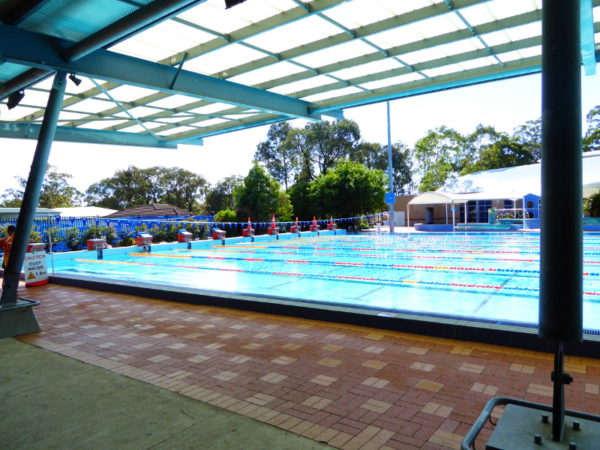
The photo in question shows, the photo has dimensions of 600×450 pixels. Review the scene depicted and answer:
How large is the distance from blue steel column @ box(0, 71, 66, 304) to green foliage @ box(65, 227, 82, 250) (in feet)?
41.1

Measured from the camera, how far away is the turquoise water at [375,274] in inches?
258

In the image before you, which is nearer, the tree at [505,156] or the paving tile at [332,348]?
the paving tile at [332,348]

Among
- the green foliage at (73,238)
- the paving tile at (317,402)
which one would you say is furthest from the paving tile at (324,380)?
the green foliage at (73,238)

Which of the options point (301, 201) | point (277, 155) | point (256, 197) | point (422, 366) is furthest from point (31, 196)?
point (277, 155)

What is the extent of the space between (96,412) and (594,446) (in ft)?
9.25

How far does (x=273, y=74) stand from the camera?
6.70 m

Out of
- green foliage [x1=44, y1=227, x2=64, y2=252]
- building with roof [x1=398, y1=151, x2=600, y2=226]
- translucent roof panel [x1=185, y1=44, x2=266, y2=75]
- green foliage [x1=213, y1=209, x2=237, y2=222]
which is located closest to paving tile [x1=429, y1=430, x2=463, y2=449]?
translucent roof panel [x1=185, y1=44, x2=266, y2=75]

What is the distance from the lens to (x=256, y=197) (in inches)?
922

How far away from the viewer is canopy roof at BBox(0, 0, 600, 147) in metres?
4.66

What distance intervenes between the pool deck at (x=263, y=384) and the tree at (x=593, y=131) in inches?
1559

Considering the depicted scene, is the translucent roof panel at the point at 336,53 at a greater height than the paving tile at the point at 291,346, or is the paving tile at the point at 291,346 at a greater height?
the translucent roof panel at the point at 336,53

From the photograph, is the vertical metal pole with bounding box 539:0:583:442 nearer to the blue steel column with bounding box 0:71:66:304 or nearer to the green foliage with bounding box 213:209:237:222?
the blue steel column with bounding box 0:71:66:304

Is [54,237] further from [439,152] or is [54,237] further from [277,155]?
[439,152]

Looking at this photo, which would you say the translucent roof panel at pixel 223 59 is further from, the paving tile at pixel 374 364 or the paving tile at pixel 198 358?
the paving tile at pixel 374 364
